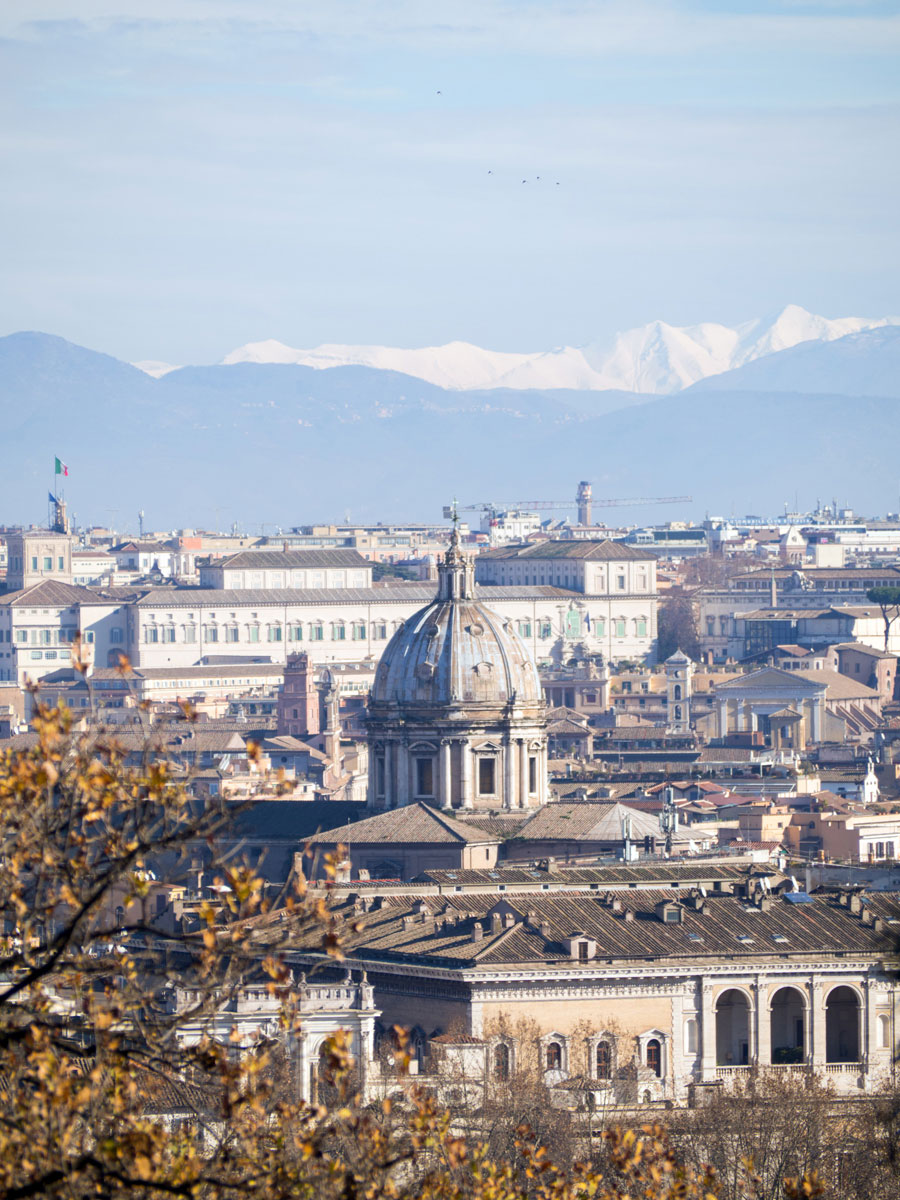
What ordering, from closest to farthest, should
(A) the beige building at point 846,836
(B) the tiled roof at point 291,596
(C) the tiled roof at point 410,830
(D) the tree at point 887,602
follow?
(C) the tiled roof at point 410,830 → (A) the beige building at point 846,836 → (D) the tree at point 887,602 → (B) the tiled roof at point 291,596

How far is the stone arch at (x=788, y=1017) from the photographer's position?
163ft

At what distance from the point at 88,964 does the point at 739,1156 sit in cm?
2035

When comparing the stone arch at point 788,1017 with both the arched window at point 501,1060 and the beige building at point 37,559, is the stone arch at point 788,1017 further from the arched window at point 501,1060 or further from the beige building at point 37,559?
the beige building at point 37,559

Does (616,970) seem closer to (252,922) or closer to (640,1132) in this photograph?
(640,1132)

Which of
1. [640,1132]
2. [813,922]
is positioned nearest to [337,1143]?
[640,1132]

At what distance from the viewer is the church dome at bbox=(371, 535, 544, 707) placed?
234 feet

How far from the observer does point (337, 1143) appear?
28375 millimetres

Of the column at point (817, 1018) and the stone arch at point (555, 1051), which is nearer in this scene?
the stone arch at point (555, 1051)

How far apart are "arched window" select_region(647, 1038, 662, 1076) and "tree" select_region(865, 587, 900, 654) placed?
116 meters

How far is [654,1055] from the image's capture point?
47812mm

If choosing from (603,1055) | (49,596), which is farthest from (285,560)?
(603,1055)

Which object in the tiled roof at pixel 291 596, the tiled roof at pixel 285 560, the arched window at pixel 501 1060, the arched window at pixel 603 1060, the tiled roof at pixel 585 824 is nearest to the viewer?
the arched window at pixel 501 1060

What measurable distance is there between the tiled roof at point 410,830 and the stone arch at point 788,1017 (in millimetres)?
17182

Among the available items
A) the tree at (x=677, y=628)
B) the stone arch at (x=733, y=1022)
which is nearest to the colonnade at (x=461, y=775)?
the stone arch at (x=733, y=1022)
